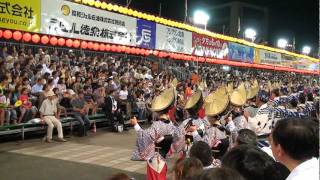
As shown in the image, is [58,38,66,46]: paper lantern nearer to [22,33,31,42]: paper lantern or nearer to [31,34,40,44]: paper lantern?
[31,34,40,44]: paper lantern

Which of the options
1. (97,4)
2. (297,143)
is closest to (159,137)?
(297,143)

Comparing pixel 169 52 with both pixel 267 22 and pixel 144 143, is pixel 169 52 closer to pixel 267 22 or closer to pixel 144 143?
pixel 144 143

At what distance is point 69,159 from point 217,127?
4279mm

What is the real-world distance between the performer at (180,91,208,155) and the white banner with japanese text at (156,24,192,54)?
32.5 feet

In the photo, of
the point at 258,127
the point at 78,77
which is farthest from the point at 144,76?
the point at 258,127

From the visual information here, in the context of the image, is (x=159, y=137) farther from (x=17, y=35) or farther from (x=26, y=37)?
(x=26, y=37)

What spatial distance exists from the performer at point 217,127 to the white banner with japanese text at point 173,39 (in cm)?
969

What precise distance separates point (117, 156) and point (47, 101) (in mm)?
2854

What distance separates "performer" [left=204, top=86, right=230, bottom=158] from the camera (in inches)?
216

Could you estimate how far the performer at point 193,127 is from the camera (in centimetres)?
557

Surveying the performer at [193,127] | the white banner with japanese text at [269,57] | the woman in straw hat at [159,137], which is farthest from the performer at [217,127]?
the white banner with japanese text at [269,57]

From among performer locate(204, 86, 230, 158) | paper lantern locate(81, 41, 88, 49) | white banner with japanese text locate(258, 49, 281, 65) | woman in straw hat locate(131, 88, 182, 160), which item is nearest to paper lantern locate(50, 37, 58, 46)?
paper lantern locate(81, 41, 88, 49)

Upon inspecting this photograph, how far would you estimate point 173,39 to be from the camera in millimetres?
17047

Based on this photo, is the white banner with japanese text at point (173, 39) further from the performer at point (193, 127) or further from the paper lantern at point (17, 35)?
the performer at point (193, 127)
